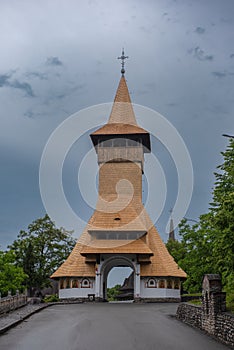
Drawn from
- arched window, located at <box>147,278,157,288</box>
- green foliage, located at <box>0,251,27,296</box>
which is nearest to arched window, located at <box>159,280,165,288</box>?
arched window, located at <box>147,278,157,288</box>

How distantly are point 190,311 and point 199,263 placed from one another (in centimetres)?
775

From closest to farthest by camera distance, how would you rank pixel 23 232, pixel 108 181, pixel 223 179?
pixel 223 179, pixel 108 181, pixel 23 232

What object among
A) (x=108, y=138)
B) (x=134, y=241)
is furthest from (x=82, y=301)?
(x=108, y=138)

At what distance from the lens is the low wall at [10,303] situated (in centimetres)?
1972

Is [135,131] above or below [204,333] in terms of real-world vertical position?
above

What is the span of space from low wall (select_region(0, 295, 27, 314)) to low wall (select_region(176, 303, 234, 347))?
7487mm

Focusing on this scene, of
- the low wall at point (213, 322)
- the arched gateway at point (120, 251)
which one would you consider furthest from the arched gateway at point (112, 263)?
the low wall at point (213, 322)

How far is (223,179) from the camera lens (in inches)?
604

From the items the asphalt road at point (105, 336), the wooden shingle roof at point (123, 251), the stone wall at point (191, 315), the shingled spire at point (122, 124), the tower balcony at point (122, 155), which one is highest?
the shingled spire at point (122, 124)

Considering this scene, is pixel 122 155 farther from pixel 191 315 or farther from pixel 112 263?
pixel 191 315

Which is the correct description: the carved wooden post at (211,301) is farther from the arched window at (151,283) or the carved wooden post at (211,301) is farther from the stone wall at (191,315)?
the arched window at (151,283)

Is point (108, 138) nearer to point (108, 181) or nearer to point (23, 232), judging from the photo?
point (108, 181)

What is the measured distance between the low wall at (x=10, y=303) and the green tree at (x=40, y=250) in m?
18.2

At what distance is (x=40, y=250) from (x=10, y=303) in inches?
1022
